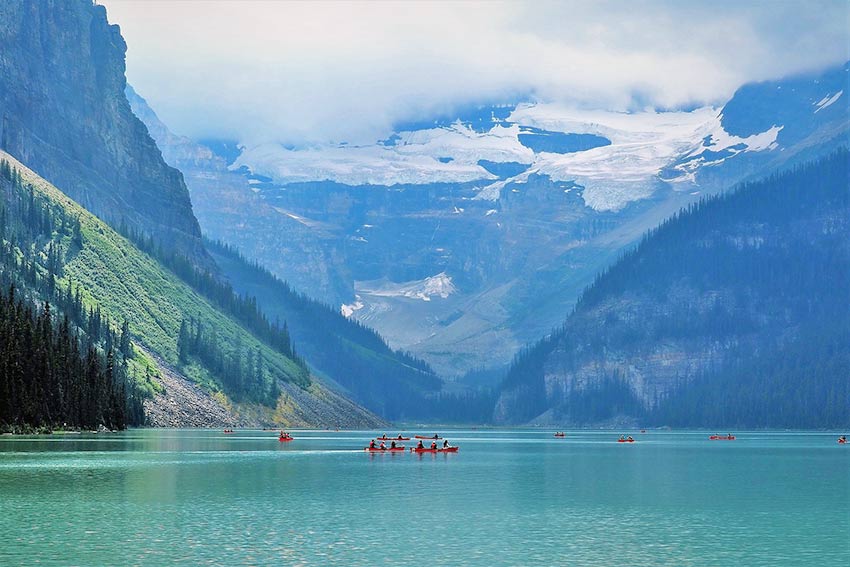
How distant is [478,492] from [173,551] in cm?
4614

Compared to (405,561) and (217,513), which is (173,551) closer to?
(405,561)

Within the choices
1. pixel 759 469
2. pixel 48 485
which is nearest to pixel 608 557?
pixel 48 485

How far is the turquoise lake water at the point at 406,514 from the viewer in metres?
74.4

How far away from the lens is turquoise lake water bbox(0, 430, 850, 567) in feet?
244

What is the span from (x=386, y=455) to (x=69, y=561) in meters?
130

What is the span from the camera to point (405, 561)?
236 feet

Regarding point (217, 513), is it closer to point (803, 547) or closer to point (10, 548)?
point (10, 548)

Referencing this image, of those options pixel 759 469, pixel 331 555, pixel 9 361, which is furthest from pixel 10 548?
pixel 9 361

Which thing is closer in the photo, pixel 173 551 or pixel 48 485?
pixel 173 551

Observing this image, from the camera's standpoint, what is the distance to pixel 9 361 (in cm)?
18738

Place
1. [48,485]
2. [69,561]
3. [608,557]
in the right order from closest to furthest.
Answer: [69,561]
[608,557]
[48,485]

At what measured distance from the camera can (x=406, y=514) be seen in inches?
3755

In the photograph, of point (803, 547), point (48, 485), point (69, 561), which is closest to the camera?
point (69, 561)

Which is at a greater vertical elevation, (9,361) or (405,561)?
(9,361)
